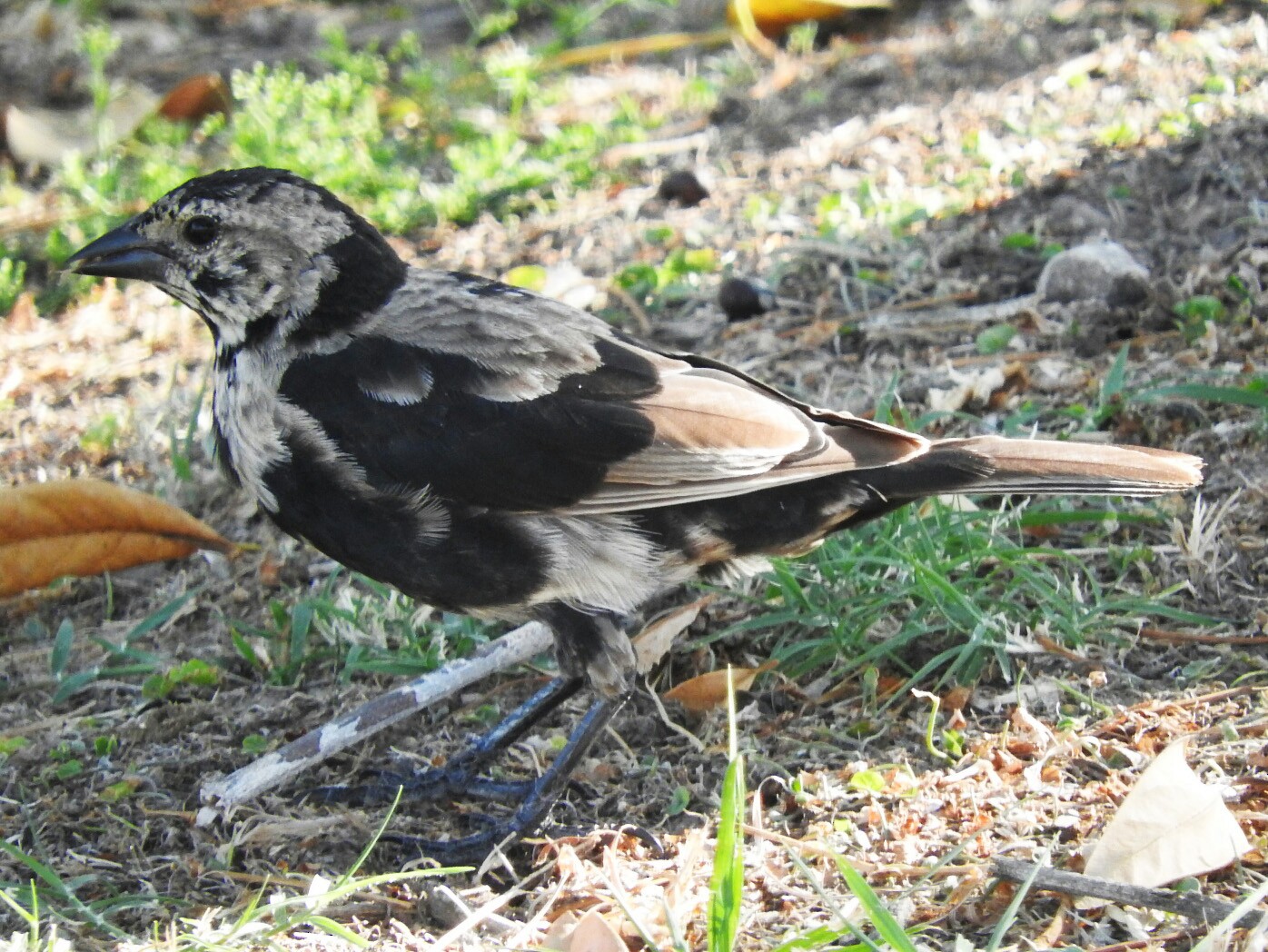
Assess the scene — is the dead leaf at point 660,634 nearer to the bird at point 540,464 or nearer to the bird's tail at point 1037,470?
the bird at point 540,464

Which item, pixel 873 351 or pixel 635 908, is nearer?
pixel 635 908

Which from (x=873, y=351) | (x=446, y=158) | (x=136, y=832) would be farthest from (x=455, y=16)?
(x=136, y=832)

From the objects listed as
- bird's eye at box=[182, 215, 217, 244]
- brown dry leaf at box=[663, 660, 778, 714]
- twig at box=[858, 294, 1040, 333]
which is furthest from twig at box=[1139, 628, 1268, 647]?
bird's eye at box=[182, 215, 217, 244]

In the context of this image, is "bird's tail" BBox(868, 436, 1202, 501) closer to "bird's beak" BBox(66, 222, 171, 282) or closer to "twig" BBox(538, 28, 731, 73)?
"bird's beak" BBox(66, 222, 171, 282)

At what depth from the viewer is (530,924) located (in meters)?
2.92

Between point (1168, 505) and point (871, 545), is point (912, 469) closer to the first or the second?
point (871, 545)

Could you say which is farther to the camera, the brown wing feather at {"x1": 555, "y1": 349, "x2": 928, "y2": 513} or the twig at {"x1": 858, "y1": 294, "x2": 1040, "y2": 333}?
the twig at {"x1": 858, "y1": 294, "x2": 1040, "y2": 333}

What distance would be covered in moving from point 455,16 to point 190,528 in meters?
4.95

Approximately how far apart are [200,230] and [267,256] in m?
0.20

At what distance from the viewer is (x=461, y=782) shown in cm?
361

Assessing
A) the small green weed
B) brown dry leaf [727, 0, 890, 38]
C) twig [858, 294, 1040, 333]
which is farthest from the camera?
brown dry leaf [727, 0, 890, 38]

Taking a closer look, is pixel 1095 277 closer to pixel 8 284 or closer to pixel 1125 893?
pixel 1125 893

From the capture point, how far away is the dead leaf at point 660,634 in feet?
12.8

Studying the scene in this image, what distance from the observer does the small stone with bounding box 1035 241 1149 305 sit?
193 inches
